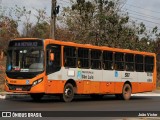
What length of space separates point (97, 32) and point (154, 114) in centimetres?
3108

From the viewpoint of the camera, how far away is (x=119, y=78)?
28.7 meters

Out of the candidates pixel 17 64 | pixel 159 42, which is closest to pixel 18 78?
pixel 17 64

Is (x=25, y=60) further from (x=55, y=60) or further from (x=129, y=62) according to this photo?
(x=129, y=62)

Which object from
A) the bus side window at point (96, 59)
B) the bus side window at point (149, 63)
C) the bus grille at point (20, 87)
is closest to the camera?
the bus grille at point (20, 87)

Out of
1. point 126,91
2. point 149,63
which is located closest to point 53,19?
point 149,63

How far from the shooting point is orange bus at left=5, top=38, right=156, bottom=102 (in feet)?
76.1

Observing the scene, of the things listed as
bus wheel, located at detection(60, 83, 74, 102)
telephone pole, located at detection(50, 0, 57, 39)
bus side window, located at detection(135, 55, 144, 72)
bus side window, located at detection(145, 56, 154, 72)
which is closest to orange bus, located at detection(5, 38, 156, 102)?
bus wheel, located at detection(60, 83, 74, 102)

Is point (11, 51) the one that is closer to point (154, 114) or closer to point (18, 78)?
point (18, 78)

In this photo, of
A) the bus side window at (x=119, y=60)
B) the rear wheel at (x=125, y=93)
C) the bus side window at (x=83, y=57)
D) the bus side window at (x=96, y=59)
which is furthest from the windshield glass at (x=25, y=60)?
the rear wheel at (x=125, y=93)

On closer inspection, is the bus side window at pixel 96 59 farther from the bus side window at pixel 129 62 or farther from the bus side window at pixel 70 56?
the bus side window at pixel 129 62

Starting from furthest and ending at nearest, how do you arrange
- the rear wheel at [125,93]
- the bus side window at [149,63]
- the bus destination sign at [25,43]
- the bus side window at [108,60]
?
the bus side window at [149,63], the rear wheel at [125,93], the bus side window at [108,60], the bus destination sign at [25,43]

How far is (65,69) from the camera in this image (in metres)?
24.3

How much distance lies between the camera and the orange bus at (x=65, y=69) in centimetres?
2319

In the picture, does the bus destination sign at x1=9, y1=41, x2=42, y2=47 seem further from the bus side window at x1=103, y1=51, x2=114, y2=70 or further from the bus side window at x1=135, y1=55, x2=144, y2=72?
the bus side window at x1=135, y1=55, x2=144, y2=72
